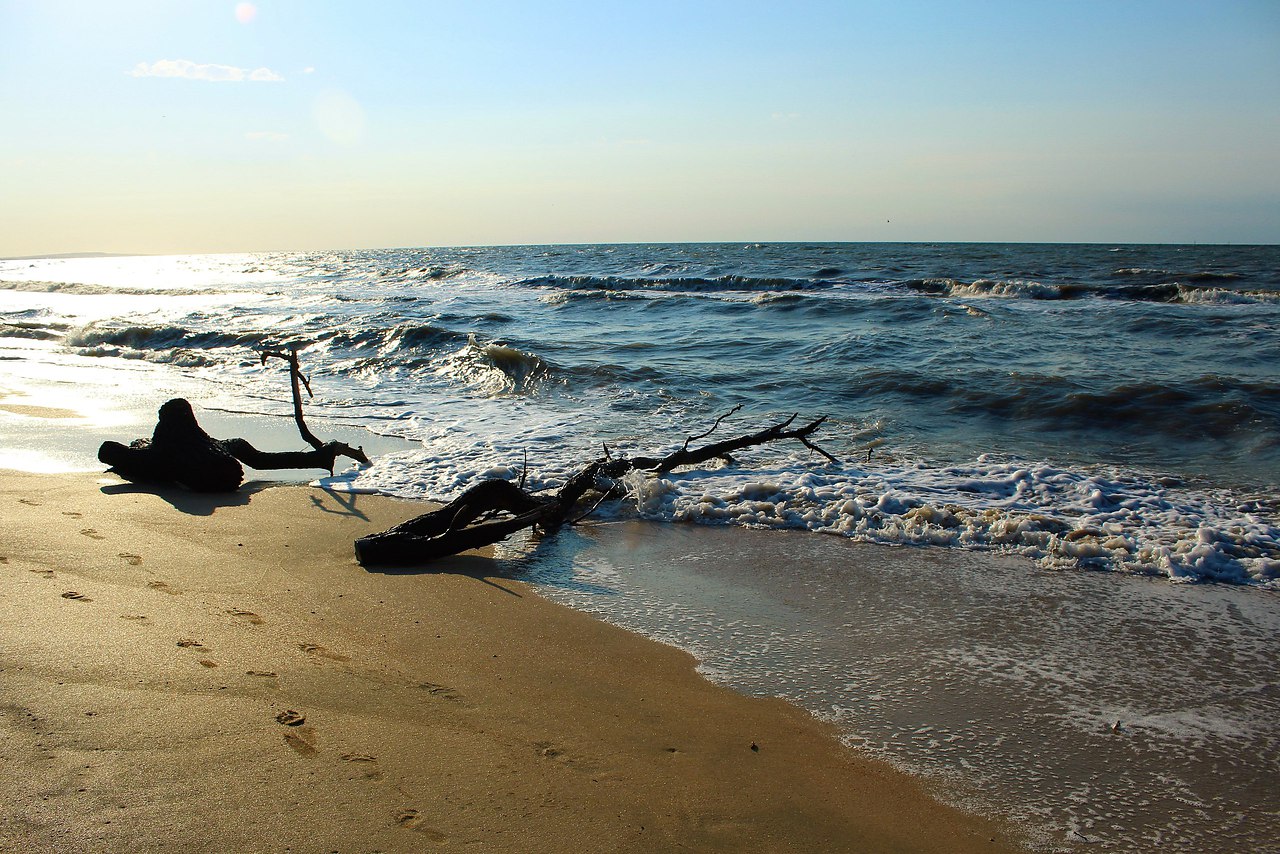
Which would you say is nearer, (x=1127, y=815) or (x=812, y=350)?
(x=1127, y=815)

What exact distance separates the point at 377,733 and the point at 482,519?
328 cm

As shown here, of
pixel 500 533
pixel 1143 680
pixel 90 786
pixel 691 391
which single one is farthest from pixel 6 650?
pixel 691 391

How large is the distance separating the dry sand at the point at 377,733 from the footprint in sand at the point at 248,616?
18 millimetres

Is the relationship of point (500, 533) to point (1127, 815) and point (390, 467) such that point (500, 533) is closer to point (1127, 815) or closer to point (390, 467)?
point (390, 467)

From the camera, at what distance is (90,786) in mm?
2375

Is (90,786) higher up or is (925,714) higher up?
(90,786)

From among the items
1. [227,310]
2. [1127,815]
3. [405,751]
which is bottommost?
[1127,815]

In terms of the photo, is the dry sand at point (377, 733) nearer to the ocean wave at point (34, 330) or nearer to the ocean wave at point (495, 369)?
the ocean wave at point (495, 369)

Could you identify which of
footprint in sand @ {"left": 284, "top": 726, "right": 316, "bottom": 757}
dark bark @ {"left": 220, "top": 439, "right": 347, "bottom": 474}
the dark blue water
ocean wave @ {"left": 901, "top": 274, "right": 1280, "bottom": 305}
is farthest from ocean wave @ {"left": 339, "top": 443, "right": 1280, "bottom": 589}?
ocean wave @ {"left": 901, "top": 274, "right": 1280, "bottom": 305}

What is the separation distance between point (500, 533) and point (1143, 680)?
3.78 m

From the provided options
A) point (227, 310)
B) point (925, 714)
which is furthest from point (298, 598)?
point (227, 310)

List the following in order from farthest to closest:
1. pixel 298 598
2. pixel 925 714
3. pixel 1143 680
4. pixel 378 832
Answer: pixel 298 598 < pixel 1143 680 < pixel 925 714 < pixel 378 832

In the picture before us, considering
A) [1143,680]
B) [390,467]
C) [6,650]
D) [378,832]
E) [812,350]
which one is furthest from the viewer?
[812,350]

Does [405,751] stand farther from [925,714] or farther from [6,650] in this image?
[925,714]
